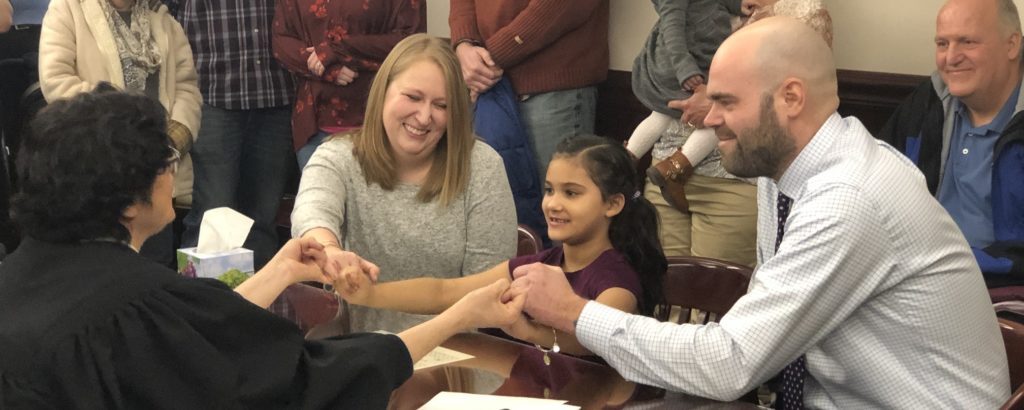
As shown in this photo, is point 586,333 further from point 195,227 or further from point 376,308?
point 195,227

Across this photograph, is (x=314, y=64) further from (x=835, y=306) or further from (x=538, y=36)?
(x=835, y=306)

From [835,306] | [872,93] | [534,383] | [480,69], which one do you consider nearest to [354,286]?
[534,383]

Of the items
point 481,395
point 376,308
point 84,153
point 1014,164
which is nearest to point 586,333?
point 481,395

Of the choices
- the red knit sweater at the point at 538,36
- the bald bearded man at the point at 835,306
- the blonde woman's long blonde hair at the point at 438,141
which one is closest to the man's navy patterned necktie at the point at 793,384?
the bald bearded man at the point at 835,306

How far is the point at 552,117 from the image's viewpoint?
4211 mm

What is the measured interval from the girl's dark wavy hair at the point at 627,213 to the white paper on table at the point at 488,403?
0.67 metres

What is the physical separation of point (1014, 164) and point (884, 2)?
0.98 meters

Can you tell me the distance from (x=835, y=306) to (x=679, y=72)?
1890 millimetres

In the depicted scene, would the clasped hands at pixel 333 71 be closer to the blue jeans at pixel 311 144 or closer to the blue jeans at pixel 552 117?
the blue jeans at pixel 311 144

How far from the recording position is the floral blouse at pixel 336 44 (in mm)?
4461

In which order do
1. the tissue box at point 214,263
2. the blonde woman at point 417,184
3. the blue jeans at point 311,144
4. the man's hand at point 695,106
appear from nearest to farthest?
the tissue box at point 214,263 → the blonde woman at point 417,184 → the man's hand at point 695,106 → the blue jeans at point 311,144

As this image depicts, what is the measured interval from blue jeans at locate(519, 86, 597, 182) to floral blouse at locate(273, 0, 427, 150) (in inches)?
24.7

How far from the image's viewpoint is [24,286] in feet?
5.66

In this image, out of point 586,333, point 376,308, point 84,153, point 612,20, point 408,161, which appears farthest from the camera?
point 612,20
